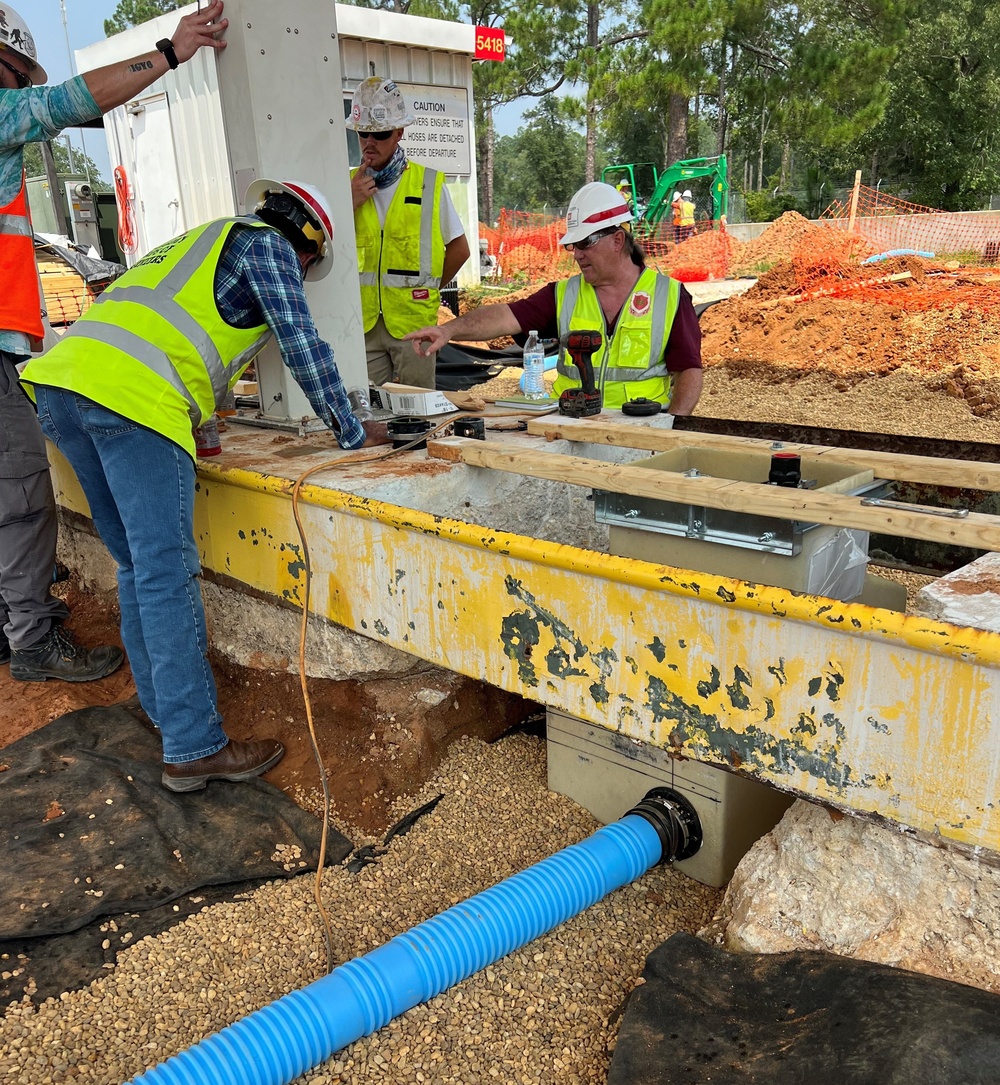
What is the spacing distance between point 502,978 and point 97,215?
12.3 meters

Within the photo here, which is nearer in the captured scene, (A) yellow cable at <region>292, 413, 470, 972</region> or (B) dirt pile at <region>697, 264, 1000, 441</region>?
(A) yellow cable at <region>292, 413, 470, 972</region>

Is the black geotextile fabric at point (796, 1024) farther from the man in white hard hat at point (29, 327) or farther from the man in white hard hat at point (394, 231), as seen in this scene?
the man in white hard hat at point (394, 231)

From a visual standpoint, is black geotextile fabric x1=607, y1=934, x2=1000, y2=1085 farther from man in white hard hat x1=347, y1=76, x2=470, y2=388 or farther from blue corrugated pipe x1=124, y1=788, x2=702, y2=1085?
man in white hard hat x1=347, y1=76, x2=470, y2=388

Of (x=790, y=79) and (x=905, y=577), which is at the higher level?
(x=790, y=79)

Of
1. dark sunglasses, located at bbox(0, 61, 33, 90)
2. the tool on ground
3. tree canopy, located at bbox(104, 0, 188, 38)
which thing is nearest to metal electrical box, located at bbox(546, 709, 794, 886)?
the tool on ground

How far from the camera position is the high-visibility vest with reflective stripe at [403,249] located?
4.41 meters

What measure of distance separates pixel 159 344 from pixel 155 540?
0.55 m

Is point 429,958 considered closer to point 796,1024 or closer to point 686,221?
point 796,1024

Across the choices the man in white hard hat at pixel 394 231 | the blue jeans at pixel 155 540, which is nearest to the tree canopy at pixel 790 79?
the man in white hard hat at pixel 394 231

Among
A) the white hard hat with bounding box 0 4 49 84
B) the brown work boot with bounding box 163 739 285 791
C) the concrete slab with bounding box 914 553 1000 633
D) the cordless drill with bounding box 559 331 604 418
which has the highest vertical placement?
the white hard hat with bounding box 0 4 49 84

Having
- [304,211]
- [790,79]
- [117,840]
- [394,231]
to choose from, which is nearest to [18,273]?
[304,211]

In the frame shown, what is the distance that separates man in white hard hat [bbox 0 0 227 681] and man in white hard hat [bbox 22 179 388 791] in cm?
62

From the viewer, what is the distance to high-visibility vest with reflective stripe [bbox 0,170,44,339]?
3285 mm

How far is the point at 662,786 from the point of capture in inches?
103
